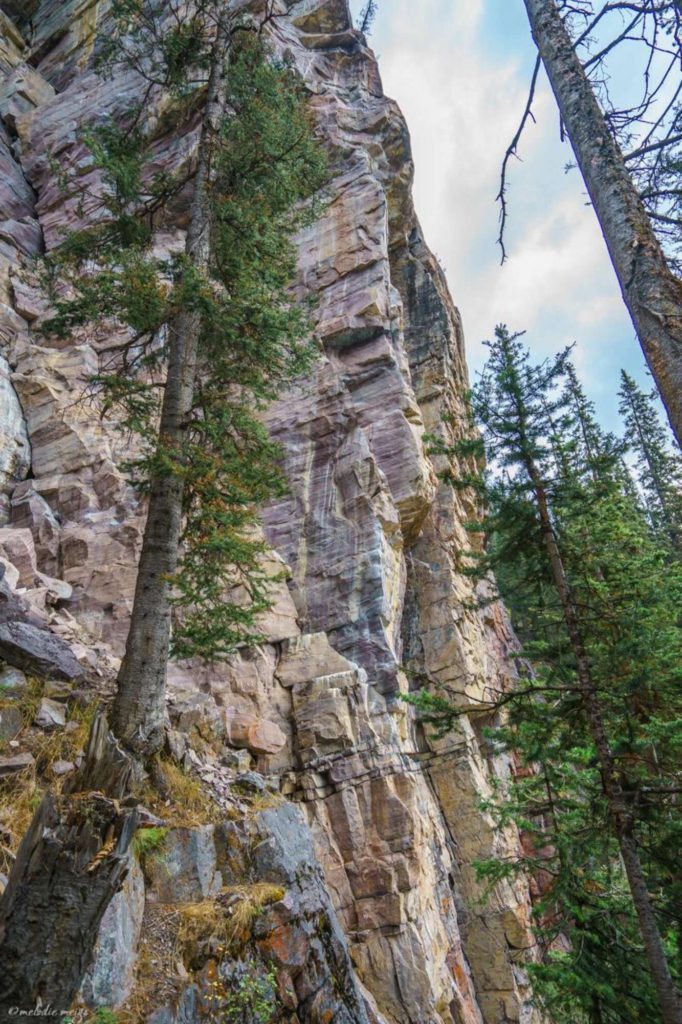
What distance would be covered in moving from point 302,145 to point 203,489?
7.25 m

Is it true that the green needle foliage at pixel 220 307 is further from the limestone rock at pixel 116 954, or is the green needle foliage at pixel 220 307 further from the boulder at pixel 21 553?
the boulder at pixel 21 553

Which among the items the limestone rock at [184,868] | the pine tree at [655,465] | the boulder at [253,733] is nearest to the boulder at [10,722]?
the limestone rock at [184,868]

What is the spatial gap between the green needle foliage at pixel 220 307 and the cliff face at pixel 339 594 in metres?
1.31

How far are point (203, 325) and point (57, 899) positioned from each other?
722 centimetres

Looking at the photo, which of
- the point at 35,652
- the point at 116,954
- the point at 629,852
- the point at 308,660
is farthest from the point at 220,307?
the point at 629,852

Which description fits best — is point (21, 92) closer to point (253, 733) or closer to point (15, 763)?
point (253, 733)

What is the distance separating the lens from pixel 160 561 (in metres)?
6.75

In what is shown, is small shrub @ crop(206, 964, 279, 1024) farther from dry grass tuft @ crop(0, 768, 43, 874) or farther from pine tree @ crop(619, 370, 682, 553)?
pine tree @ crop(619, 370, 682, 553)

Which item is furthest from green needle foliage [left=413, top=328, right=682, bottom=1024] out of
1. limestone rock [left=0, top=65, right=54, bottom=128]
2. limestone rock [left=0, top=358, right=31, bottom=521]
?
limestone rock [left=0, top=65, right=54, bottom=128]

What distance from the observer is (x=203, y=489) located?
282 inches

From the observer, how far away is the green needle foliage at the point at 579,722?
720 cm

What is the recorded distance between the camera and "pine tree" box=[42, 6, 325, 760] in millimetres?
6820

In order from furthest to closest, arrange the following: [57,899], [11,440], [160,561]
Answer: [11,440], [160,561], [57,899]

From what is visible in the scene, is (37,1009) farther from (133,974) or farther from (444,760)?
(444,760)
